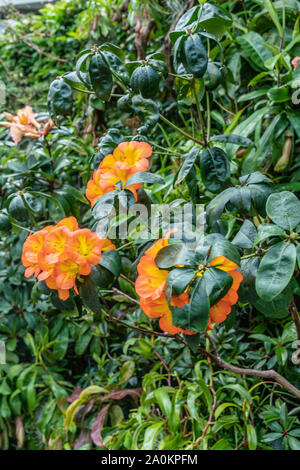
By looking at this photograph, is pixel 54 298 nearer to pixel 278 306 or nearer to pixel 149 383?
pixel 278 306

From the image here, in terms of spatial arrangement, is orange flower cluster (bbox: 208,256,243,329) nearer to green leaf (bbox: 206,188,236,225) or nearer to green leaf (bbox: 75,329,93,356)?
green leaf (bbox: 206,188,236,225)

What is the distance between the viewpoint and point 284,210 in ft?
2.02

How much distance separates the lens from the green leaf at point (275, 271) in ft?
1.78

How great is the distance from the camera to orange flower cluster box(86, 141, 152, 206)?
0.72 meters

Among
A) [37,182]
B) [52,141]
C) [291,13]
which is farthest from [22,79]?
[291,13]

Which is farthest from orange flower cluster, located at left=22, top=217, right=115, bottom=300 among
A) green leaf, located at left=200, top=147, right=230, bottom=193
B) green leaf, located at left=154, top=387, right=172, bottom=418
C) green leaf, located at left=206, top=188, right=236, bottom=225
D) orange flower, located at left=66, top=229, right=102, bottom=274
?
green leaf, located at left=154, top=387, right=172, bottom=418

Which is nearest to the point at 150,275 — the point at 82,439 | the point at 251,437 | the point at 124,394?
the point at 251,437

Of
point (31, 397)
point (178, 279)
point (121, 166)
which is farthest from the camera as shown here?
point (31, 397)

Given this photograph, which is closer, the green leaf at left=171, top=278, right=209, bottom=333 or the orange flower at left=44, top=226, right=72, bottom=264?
the green leaf at left=171, top=278, right=209, bottom=333

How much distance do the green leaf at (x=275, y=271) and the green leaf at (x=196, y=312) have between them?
0.30 feet

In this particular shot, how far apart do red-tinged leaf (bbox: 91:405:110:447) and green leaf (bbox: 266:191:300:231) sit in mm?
1130

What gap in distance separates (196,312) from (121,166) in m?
0.32

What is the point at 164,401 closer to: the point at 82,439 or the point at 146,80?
the point at 82,439

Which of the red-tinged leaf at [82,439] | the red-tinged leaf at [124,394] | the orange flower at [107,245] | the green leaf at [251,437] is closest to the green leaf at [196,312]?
the orange flower at [107,245]
